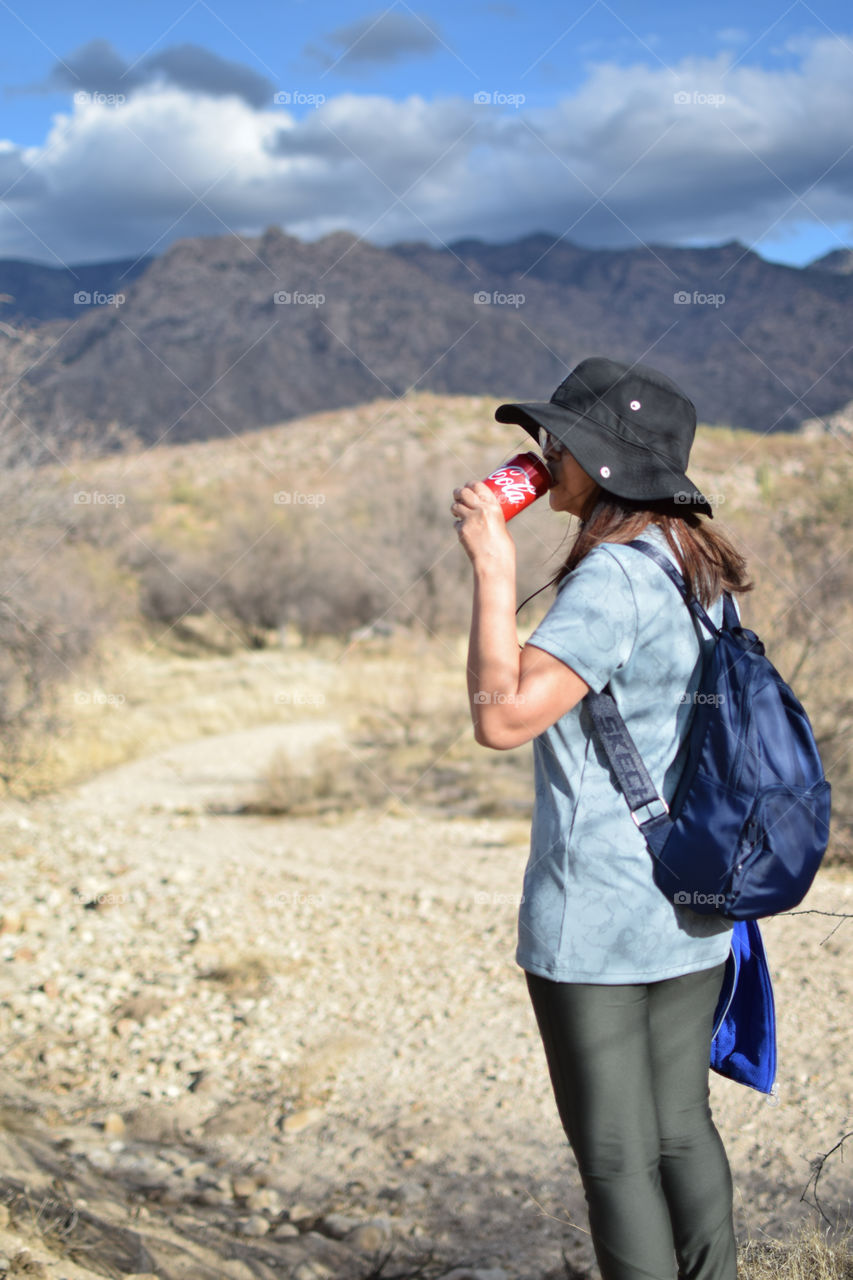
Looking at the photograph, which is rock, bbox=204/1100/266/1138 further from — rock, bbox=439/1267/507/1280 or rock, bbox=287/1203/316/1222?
rock, bbox=439/1267/507/1280

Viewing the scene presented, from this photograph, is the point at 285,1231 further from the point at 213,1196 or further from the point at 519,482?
the point at 519,482

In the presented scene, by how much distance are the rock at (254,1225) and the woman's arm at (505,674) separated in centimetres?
239

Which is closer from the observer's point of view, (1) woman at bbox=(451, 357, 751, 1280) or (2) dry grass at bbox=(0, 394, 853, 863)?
(1) woman at bbox=(451, 357, 751, 1280)

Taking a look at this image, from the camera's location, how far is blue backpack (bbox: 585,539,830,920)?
1.56m

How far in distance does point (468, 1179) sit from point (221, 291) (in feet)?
256

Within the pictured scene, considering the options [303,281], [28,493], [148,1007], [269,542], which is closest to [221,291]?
[303,281]

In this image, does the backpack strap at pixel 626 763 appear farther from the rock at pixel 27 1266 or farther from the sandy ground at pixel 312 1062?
the rock at pixel 27 1266

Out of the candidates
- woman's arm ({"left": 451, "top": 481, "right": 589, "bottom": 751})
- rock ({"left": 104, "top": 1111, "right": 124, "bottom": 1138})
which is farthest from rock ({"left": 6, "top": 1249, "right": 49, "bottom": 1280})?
woman's arm ({"left": 451, "top": 481, "right": 589, "bottom": 751})

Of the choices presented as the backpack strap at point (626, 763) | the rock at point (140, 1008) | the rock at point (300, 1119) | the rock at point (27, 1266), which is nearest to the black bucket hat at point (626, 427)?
the backpack strap at point (626, 763)

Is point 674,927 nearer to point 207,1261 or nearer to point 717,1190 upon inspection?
point 717,1190

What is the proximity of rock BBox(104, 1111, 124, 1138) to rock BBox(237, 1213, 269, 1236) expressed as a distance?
0.86m

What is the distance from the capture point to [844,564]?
26.5 feet

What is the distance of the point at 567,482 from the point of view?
5.74 ft

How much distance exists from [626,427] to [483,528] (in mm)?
299
